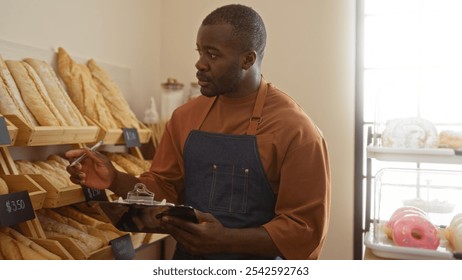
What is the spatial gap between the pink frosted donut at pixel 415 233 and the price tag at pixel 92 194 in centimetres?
120

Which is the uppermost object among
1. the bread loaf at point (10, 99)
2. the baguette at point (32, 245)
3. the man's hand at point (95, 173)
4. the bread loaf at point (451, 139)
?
the bread loaf at point (10, 99)

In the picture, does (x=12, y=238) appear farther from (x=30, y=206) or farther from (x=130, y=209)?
(x=130, y=209)

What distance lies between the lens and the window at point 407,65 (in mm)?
2934

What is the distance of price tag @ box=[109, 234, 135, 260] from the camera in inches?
78.2

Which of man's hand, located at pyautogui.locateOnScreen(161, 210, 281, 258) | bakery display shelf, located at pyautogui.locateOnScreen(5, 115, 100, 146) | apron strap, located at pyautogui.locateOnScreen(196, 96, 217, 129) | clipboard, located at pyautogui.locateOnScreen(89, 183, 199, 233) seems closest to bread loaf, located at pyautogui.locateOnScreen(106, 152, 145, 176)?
bakery display shelf, located at pyautogui.locateOnScreen(5, 115, 100, 146)

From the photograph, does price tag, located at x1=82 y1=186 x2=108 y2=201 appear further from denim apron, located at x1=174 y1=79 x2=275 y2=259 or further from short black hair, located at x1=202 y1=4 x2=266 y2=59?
short black hair, located at x1=202 y1=4 x2=266 y2=59

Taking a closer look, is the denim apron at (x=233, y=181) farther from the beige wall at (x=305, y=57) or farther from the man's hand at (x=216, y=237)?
the beige wall at (x=305, y=57)

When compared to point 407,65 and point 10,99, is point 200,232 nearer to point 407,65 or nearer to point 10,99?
point 10,99

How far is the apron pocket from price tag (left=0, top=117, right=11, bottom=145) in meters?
0.70

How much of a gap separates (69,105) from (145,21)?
125 cm

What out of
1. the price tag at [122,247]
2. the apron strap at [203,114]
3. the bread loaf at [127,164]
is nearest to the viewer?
the apron strap at [203,114]

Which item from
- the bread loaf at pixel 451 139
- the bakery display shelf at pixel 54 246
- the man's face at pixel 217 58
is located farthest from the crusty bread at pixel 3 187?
the bread loaf at pixel 451 139

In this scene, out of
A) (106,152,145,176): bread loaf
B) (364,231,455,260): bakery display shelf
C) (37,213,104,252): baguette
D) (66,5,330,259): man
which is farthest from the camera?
(106,152,145,176): bread loaf
